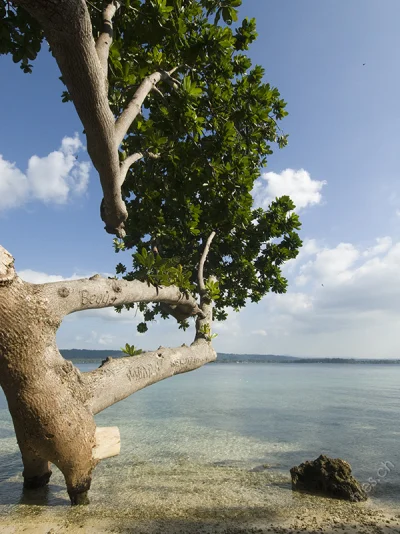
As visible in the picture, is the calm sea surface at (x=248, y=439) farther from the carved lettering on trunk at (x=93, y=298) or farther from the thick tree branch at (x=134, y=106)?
the thick tree branch at (x=134, y=106)

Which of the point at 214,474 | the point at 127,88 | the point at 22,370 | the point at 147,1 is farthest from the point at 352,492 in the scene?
the point at 147,1

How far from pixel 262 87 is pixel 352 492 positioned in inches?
318

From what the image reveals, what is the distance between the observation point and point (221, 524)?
5.26 meters

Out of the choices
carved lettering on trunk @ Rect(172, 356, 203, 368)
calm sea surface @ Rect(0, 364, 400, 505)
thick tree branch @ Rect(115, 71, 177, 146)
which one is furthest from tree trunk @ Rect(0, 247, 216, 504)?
calm sea surface @ Rect(0, 364, 400, 505)

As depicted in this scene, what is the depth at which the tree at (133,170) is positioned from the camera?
3777 millimetres

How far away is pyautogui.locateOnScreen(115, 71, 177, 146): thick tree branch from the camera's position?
439 cm

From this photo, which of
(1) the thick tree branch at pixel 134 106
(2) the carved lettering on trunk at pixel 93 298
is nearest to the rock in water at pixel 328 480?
(2) the carved lettering on trunk at pixel 93 298

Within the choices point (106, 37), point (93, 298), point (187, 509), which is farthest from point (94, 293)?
point (187, 509)

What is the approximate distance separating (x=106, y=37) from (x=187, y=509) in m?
7.18

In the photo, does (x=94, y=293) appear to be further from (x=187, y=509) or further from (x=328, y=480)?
(x=328, y=480)

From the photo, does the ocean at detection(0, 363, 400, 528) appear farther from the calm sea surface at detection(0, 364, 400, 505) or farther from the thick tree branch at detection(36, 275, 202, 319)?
the thick tree branch at detection(36, 275, 202, 319)

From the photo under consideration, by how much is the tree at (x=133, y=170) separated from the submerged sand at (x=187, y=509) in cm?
52

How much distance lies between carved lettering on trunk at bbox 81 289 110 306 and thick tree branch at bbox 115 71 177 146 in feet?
6.61

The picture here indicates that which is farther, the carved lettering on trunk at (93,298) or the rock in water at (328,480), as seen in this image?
the rock in water at (328,480)
